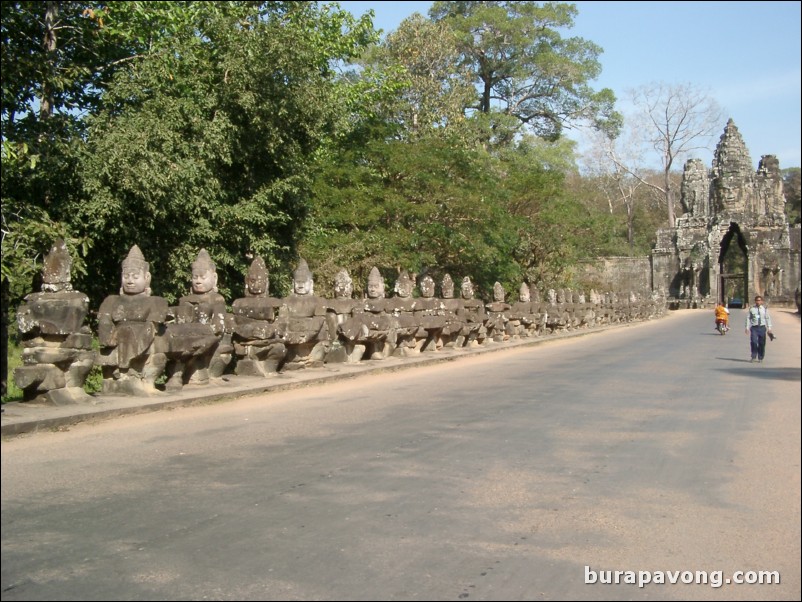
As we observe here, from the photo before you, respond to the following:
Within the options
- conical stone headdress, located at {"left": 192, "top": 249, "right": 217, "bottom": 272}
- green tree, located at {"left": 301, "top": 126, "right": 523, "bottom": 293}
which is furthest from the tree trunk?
green tree, located at {"left": 301, "top": 126, "right": 523, "bottom": 293}

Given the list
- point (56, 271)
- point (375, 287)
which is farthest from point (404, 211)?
point (56, 271)

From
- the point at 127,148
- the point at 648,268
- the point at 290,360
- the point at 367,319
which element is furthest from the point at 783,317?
the point at 648,268

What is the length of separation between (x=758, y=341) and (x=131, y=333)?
1111 cm

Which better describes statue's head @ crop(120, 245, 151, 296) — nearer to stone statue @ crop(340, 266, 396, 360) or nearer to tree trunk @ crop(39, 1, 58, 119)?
tree trunk @ crop(39, 1, 58, 119)

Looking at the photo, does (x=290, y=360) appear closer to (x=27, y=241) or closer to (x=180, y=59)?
(x=27, y=241)

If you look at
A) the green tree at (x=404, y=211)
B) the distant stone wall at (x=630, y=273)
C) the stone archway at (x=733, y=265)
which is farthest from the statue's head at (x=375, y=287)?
the stone archway at (x=733, y=265)

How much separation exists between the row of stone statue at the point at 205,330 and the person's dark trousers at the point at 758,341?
20.9 feet

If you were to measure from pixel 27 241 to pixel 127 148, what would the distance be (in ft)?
6.56

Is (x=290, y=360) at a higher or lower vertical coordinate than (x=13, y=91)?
lower

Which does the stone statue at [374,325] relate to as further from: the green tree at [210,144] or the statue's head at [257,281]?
the statue's head at [257,281]

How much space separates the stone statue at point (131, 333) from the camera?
9.30 meters

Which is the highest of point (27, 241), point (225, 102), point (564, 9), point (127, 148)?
point (564, 9)

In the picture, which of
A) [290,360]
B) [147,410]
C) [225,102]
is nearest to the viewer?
[147,410]

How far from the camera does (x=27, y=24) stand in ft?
39.9
